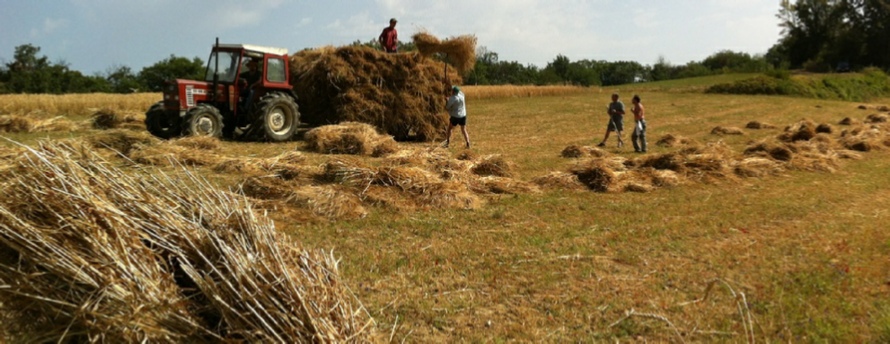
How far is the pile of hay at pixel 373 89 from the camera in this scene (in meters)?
15.8

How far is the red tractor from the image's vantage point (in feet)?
46.9

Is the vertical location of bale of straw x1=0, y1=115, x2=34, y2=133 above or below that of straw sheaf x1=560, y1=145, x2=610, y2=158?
above

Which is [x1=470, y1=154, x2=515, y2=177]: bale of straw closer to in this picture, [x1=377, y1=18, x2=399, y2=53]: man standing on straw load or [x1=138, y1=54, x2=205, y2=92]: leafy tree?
[x1=377, y1=18, x2=399, y2=53]: man standing on straw load

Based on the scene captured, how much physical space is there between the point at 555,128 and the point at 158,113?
1227 cm

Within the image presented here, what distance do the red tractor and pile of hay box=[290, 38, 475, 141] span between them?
924mm

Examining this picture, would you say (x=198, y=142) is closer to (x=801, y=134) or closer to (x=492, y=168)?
(x=492, y=168)

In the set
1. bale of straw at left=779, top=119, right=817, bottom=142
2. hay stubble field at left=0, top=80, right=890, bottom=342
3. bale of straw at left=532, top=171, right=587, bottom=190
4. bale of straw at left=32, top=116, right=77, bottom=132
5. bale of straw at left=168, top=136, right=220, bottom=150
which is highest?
bale of straw at left=32, top=116, right=77, bottom=132

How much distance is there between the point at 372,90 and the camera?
16172mm

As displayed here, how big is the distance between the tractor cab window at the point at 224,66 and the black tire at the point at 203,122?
113 centimetres

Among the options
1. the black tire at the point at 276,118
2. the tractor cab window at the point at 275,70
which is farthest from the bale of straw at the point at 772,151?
the tractor cab window at the point at 275,70

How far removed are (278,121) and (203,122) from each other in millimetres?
1773

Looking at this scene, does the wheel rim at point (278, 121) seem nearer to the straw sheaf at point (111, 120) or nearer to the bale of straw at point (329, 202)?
the straw sheaf at point (111, 120)

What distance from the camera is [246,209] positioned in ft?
12.4

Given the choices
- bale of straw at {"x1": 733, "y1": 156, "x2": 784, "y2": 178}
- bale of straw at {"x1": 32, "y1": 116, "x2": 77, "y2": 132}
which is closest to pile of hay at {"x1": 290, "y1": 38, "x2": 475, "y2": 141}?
bale of straw at {"x1": 32, "y1": 116, "x2": 77, "y2": 132}
